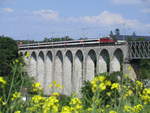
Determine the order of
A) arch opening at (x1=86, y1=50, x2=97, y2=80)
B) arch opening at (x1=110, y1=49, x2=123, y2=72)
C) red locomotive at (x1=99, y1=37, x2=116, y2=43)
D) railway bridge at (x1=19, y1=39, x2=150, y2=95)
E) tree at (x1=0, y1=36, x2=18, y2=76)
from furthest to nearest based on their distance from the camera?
1. arch opening at (x1=86, y1=50, x2=97, y2=80)
2. tree at (x1=0, y1=36, x2=18, y2=76)
3. red locomotive at (x1=99, y1=37, x2=116, y2=43)
4. railway bridge at (x1=19, y1=39, x2=150, y2=95)
5. arch opening at (x1=110, y1=49, x2=123, y2=72)

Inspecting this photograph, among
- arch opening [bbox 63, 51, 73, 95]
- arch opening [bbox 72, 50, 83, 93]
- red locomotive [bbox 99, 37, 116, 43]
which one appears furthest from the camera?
arch opening [bbox 63, 51, 73, 95]

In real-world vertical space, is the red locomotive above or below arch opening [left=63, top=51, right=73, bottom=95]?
above

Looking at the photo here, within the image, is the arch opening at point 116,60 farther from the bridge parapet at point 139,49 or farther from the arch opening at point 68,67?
the arch opening at point 68,67

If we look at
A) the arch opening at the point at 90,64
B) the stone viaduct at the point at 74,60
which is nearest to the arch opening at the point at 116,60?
the stone viaduct at the point at 74,60

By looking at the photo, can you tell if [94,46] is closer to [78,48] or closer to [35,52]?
[78,48]

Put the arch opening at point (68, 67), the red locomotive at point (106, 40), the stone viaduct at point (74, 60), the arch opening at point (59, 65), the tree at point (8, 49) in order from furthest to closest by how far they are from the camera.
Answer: the arch opening at point (59, 65) → the arch opening at point (68, 67) → the tree at point (8, 49) → the red locomotive at point (106, 40) → the stone viaduct at point (74, 60)

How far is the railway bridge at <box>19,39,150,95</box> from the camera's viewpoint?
43.4 m

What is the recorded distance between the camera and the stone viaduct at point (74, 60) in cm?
4431

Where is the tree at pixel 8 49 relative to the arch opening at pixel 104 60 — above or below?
above

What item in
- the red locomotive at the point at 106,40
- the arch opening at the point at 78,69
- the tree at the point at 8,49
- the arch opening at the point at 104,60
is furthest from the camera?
the arch opening at the point at 78,69

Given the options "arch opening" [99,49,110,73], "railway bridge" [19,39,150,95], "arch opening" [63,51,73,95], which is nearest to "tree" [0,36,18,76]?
"railway bridge" [19,39,150,95]

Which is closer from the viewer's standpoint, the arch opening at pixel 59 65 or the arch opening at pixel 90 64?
the arch opening at pixel 90 64

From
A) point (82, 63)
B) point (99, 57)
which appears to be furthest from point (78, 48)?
point (99, 57)

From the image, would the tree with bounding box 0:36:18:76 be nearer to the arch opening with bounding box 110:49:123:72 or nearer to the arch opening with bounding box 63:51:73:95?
the arch opening with bounding box 63:51:73:95
